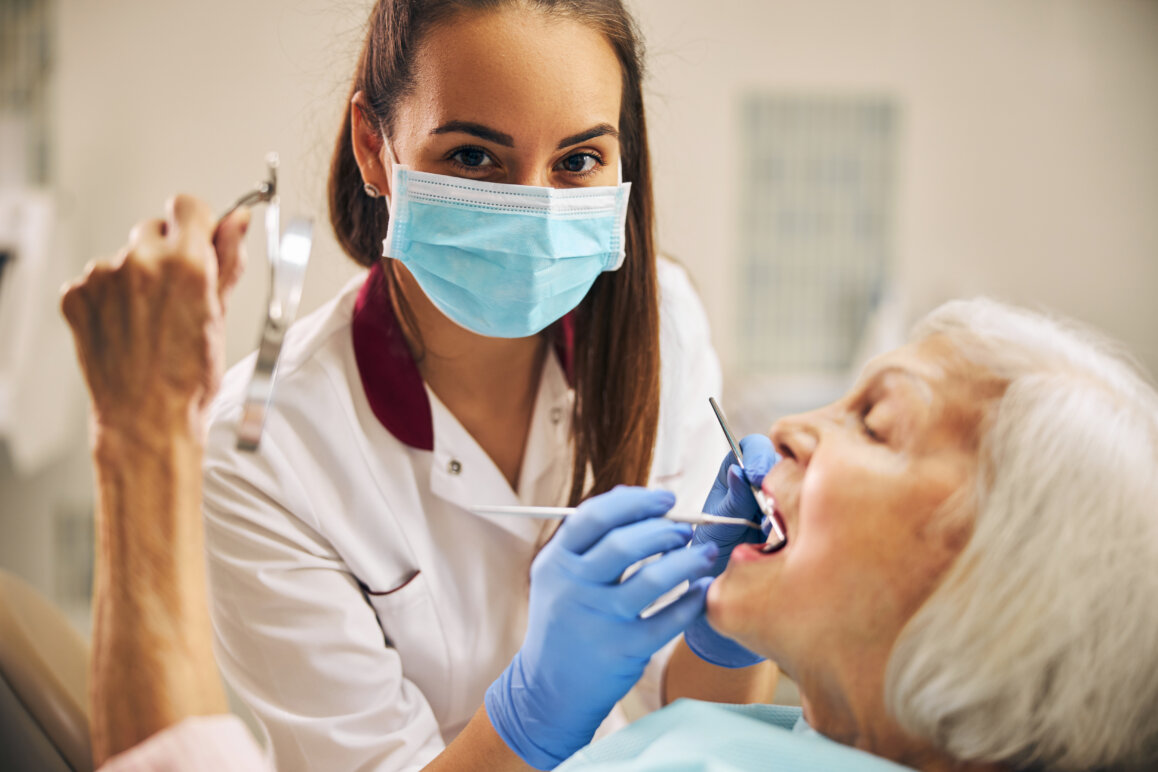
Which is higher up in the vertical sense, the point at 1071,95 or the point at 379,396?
the point at 1071,95

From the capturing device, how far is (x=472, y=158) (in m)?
1.12

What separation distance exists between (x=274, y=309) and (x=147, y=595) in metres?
0.31

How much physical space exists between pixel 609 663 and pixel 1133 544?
530 millimetres

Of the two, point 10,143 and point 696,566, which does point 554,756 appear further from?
point 10,143

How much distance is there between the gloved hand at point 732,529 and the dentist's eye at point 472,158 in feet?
1.72

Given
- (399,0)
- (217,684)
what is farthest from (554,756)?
(399,0)

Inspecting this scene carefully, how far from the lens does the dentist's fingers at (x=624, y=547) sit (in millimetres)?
892

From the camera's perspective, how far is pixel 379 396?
4.12 feet

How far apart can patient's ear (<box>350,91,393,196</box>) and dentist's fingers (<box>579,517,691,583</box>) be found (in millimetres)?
641

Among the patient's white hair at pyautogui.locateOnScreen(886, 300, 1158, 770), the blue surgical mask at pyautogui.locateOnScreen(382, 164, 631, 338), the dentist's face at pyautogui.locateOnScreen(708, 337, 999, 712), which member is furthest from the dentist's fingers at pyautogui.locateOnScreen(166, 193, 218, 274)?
the patient's white hair at pyautogui.locateOnScreen(886, 300, 1158, 770)

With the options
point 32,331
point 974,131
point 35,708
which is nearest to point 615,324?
point 35,708

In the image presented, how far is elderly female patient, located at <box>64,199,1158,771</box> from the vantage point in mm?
778

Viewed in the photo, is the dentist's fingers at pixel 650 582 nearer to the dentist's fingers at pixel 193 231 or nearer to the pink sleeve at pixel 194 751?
the pink sleeve at pixel 194 751

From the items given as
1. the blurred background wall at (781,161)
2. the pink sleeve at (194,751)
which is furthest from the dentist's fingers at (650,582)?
the blurred background wall at (781,161)
